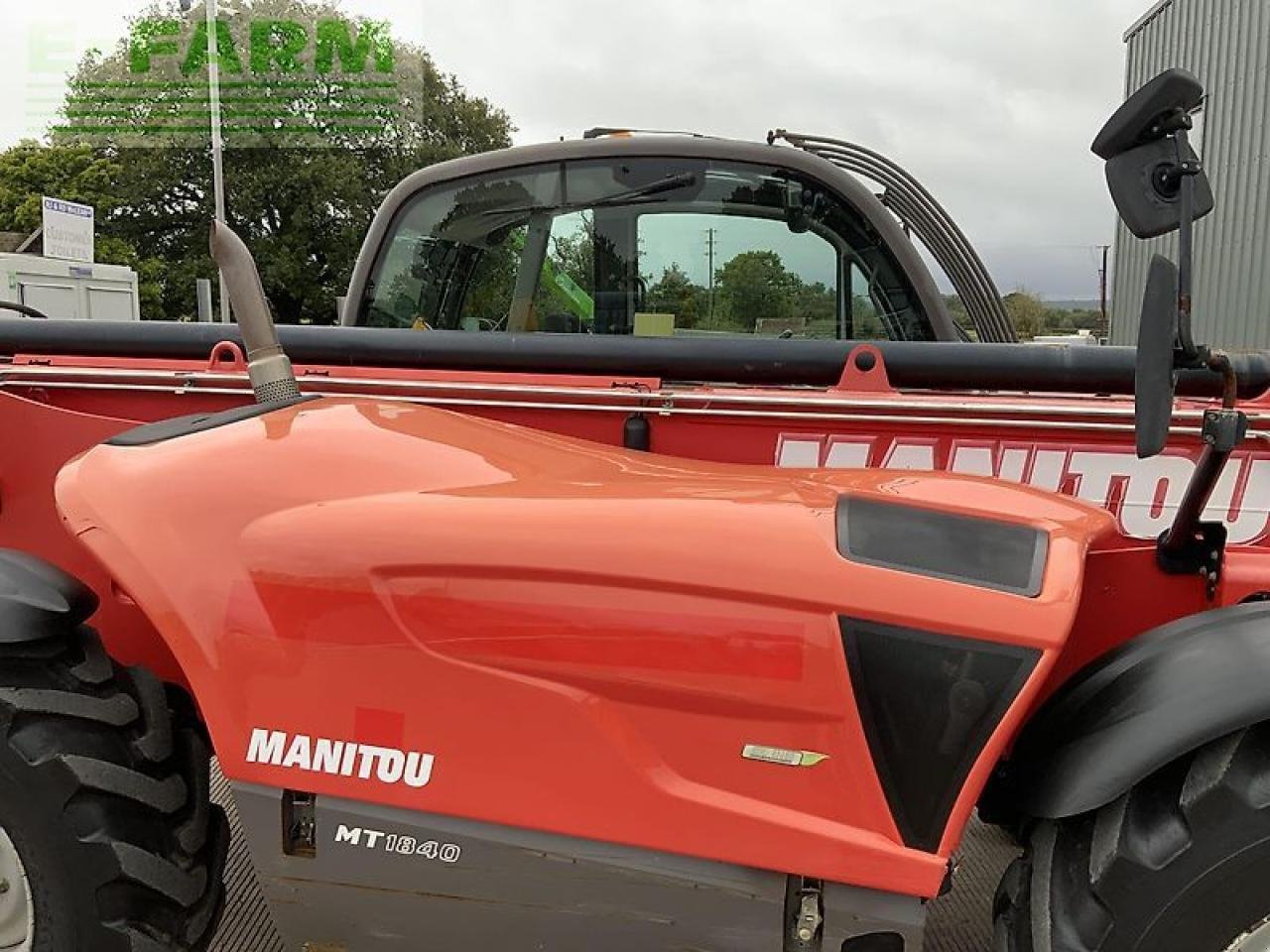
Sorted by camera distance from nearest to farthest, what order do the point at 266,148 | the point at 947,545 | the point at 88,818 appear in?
the point at 947,545 → the point at 88,818 → the point at 266,148

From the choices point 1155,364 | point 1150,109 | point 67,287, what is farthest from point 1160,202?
point 67,287

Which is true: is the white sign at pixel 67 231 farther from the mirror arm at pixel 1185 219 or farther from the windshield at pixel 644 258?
the mirror arm at pixel 1185 219

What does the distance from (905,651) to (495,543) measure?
65 cm

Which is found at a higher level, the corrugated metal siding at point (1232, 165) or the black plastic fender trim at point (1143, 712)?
the corrugated metal siding at point (1232, 165)

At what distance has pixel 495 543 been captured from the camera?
157 cm

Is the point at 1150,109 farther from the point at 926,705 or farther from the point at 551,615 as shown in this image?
the point at 551,615

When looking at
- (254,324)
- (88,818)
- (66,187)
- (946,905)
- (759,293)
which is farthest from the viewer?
(66,187)

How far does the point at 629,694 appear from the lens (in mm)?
1534

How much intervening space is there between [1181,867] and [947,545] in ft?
1.86

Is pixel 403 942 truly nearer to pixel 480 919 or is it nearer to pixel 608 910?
pixel 480 919

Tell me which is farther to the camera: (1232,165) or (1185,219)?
(1232,165)

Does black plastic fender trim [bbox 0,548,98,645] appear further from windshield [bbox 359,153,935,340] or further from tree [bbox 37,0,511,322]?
tree [bbox 37,0,511,322]

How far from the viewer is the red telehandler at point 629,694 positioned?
4.86 ft

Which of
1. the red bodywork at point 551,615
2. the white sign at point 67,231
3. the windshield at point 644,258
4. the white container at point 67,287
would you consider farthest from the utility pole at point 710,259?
the white sign at point 67,231
